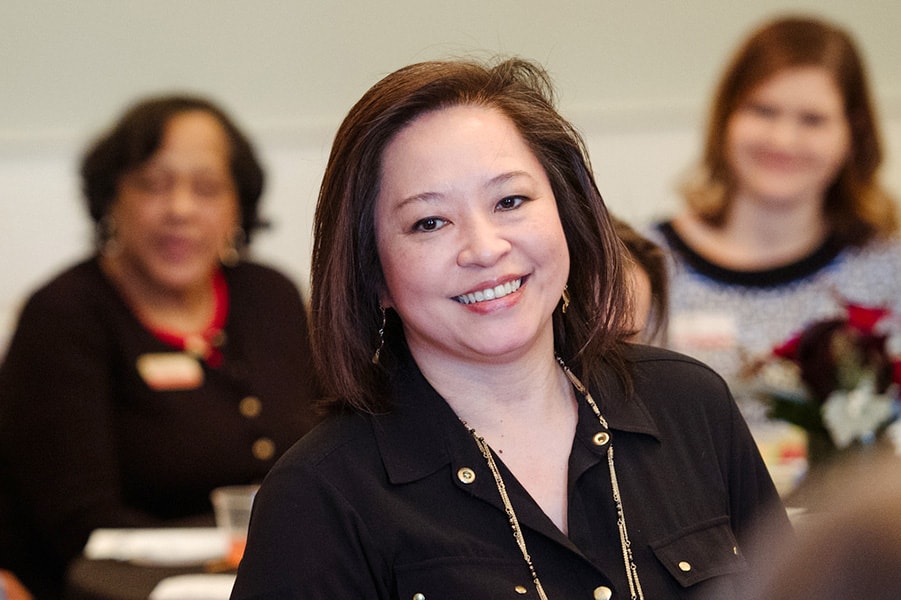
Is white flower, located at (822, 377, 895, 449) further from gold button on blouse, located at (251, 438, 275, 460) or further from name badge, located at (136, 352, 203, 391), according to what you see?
name badge, located at (136, 352, 203, 391)

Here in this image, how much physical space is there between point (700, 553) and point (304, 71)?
3.69 meters

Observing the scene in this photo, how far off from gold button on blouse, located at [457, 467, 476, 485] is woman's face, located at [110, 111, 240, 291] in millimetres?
2007

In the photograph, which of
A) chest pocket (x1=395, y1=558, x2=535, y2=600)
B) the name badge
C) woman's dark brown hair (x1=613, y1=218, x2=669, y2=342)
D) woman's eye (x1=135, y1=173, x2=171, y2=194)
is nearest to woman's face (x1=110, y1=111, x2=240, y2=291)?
woman's eye (x1=135, y1=173, x2=171, y2=194)

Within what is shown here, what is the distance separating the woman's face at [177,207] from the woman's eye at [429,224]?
1942mm

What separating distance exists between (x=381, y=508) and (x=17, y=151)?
12.6ft

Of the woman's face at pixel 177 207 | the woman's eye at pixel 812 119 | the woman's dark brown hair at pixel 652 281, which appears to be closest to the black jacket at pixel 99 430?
the woman's face at pixel 177 207

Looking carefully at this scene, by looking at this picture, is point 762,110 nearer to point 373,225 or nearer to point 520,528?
point 373,225

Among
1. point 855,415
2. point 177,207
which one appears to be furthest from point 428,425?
point 177,207

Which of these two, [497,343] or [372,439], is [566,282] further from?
[372,439]

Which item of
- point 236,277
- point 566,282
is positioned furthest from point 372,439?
point 236,277

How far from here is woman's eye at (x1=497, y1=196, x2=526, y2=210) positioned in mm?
1717

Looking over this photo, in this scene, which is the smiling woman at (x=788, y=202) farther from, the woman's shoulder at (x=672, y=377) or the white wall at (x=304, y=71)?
the woman's shoulder at (x=672, y=377)

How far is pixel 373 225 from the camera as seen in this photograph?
5.79ft

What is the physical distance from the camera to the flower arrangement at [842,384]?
2.55 m
